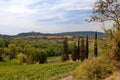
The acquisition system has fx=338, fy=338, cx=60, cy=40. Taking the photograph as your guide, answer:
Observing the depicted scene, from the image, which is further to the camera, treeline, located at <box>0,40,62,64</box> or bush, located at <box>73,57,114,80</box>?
treeline, located at <box>0,40,62,64</box>

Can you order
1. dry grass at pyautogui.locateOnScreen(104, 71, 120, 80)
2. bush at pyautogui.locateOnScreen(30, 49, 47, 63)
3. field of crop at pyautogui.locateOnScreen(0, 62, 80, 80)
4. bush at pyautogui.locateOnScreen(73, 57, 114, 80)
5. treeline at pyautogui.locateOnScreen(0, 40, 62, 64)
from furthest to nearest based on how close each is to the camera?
1. bush at pyautogui.locateOnScreen(30, 49, 47, 63)
2. treeline at pyautogui.locateOnScreen(0, 40, 62, 64)
3. field of crop at pyautogui.locateOnScreen(0, 62, 80, 80)
4. bush at pyautogui.locateOnScreen(73, 57, 114, 80)
5. dry grass at pyautogui.locateOnScreen(104, 71, 120, 80)

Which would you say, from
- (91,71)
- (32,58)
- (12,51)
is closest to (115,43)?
(91,71)

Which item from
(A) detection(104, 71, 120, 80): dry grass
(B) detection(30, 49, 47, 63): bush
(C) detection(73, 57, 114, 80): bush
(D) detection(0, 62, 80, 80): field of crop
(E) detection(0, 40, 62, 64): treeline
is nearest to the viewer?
(A) detection(104, 71, 120, 80): dry grass

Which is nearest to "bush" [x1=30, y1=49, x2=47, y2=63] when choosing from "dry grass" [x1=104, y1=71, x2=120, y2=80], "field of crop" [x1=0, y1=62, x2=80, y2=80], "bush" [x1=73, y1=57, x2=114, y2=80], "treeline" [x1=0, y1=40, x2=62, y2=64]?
"treeline" [x1=0, y1=40, x2=62, y2=64]

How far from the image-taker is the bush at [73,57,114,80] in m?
14.7

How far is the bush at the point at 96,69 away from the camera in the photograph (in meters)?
14.7

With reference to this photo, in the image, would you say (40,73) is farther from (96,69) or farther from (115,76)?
(115,76)

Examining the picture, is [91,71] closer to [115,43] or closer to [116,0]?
[115,43]

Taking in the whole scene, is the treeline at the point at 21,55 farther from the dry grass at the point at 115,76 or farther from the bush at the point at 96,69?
the dry grass at the point at 115,76

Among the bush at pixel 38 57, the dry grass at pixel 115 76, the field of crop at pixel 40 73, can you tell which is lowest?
the bush at pixel 38 57

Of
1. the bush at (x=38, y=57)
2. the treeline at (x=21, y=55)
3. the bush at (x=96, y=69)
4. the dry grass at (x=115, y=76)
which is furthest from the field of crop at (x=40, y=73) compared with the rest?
the bush at (x=38, y=57)

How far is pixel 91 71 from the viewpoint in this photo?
14.9 metres

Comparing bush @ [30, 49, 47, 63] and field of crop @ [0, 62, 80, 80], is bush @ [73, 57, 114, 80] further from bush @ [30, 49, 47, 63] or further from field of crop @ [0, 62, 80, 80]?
bush @ [30, 49, 47, 63]

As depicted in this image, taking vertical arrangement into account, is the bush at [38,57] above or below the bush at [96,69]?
below
